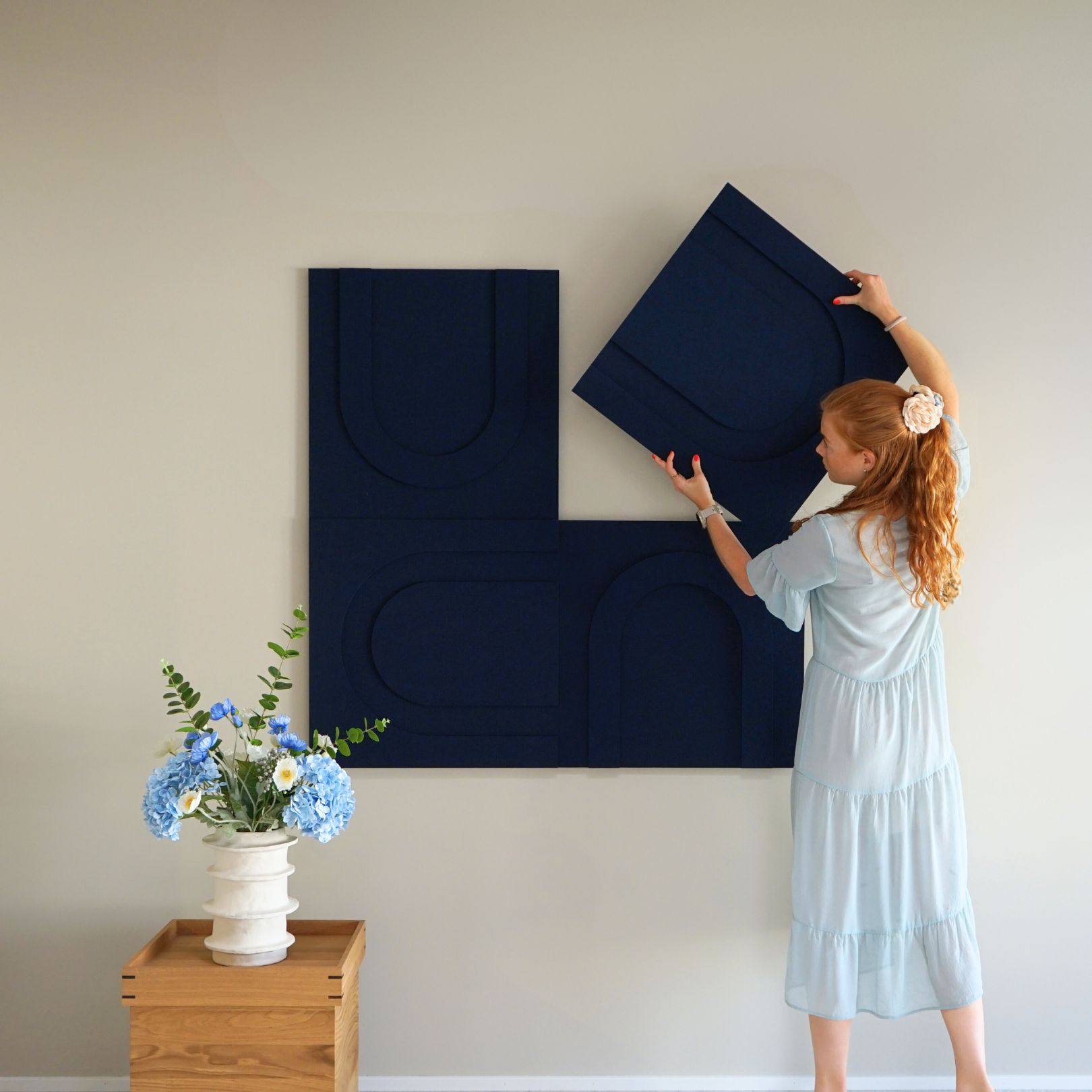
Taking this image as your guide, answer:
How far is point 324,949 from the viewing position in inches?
79.5

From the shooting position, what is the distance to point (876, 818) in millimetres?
1942

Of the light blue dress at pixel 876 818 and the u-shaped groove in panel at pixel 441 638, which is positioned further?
the u-shaped groove in panel at pixel 441 638

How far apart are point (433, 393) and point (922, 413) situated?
1018 mm

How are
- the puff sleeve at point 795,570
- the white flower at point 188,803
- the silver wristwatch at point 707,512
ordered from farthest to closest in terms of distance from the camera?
the silver wristwatch at point 707,512
the puff sleeve at point 795,570
the white flower at point 188,803

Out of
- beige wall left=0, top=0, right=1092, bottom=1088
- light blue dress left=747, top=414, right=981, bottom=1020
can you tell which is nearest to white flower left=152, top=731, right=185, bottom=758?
beige wall left=0, top=0, right=1092, bottom=1088

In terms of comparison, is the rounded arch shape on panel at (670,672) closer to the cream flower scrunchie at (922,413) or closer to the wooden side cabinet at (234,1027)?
the cream flower scrunchie at (922,413)

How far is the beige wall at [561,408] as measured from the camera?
225 cm

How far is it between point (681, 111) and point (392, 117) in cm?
64

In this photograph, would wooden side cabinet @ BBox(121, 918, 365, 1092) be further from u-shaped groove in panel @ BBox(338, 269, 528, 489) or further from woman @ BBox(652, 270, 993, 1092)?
u-shaped groove in panel @ BBox(338, 269, 528, 489)

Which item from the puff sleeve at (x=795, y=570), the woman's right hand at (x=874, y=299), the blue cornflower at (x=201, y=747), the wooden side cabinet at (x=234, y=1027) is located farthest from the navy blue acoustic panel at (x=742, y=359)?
the wooden side cabinet at (x=234, y=1027)

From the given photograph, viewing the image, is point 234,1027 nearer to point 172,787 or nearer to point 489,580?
point 172,787

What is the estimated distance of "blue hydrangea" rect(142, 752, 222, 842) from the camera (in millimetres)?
1829

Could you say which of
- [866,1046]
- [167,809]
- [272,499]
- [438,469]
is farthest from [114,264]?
[866,1046]

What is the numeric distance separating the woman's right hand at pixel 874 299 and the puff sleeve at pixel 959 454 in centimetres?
28
